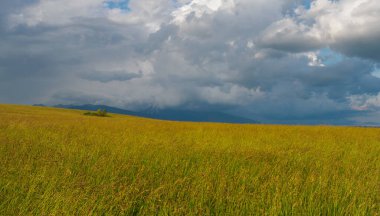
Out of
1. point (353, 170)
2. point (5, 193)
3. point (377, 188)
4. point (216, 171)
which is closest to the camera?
point (5, 193)

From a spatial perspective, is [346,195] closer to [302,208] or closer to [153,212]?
[302,208]

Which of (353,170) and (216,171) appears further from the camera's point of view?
(353,170)

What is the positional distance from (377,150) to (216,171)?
29.7ft

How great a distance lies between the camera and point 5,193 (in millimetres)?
4895

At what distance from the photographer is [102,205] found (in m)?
4.34

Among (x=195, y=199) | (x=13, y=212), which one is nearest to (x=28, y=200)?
(x=13, y=212)

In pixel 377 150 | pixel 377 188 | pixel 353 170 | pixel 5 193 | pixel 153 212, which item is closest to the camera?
pixel 153 212

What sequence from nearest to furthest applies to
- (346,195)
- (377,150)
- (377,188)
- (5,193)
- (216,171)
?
(5,193), (346,195), (377,188), (216,171), (377,150)

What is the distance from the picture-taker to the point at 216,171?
21.9 feet

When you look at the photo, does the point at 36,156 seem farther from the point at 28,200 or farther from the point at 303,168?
the point at 303,168

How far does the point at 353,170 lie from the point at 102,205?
6150 millimetres

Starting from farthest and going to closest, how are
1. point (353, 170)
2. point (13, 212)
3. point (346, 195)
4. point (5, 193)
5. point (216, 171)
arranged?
point (353, 170) < point (216, 171) < point (346, 195) < point (5, 193) < point (13, 212)

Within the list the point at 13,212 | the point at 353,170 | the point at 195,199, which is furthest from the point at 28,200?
the point at 353,170

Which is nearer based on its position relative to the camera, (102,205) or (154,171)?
(102,205)
